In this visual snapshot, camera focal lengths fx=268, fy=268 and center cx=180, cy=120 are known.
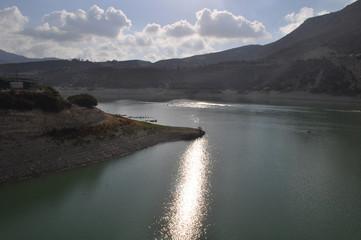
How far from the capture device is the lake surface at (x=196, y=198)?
64.1 feet

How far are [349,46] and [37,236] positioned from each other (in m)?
217

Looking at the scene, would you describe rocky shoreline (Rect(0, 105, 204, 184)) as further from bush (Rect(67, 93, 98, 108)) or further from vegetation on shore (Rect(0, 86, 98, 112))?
bush (Rect(67, 93, 98, 108))

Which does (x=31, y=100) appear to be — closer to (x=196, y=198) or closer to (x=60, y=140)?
(x=60, y=140)

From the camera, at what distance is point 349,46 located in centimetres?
18488

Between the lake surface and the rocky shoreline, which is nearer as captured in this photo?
the lake surface

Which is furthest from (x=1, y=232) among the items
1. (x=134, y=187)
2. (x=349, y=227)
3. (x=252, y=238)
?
(x=349, y=227)

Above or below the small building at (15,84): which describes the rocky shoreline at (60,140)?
below

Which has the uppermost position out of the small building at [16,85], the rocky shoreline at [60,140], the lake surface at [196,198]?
the small building at [16,85]

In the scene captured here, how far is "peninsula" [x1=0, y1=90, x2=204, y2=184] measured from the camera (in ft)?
92.4

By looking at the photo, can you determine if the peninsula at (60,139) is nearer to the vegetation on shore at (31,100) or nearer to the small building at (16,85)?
the vegetation on shore at (31,100)

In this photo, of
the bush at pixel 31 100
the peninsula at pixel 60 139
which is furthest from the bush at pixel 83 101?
the bush at pixel 31 100

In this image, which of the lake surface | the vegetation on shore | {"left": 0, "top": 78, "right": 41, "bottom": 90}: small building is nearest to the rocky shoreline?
the vegetation on shore

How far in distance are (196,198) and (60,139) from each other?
19.3 metres

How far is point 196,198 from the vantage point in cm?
2486
